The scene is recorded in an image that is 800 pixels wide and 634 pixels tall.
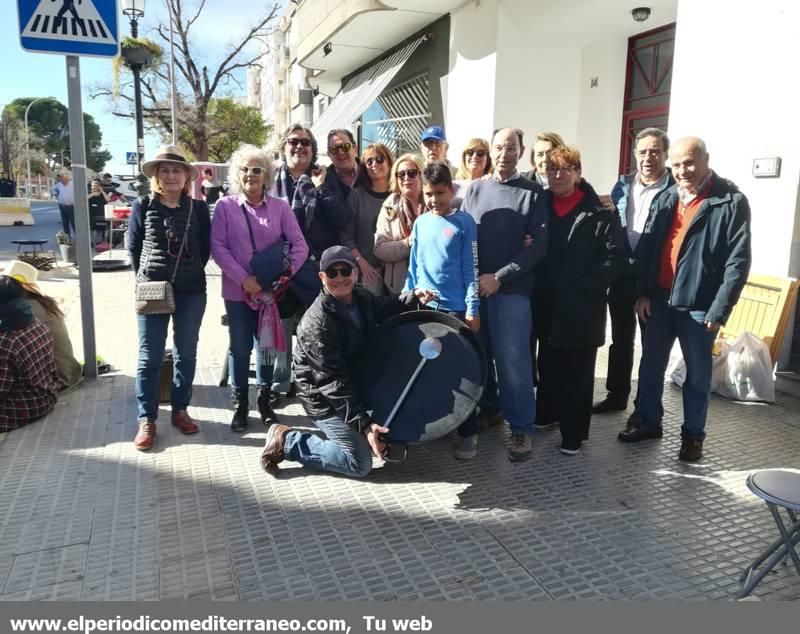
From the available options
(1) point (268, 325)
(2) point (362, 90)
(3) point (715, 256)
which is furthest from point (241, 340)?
(2) point (362, 90)

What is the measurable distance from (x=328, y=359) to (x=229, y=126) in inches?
1465

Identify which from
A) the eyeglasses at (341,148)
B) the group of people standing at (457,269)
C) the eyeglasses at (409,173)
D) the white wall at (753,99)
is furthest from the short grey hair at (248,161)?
the white wall at (753,99)

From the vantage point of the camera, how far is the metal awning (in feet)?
34.6

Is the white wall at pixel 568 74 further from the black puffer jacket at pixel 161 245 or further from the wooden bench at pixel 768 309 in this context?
the black puffer jacket at pixel 161 245

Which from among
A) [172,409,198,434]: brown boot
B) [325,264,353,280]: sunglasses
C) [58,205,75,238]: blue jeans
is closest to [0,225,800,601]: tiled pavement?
[172,409,198,434]: brown boot

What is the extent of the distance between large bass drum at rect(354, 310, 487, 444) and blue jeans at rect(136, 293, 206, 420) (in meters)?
1.35

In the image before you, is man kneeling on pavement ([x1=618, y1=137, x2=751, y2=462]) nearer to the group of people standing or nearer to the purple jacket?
the group of people standing

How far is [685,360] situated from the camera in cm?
377

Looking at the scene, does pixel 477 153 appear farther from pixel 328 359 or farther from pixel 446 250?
pixel 328 359

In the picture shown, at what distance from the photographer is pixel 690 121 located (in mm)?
5602

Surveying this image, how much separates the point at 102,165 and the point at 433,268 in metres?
89.9

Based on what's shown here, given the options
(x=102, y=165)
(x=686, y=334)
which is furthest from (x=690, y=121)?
(x=102, y=165)

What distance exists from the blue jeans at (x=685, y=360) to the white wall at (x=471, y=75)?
16.0 feet

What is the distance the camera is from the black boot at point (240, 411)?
415 centimetres
